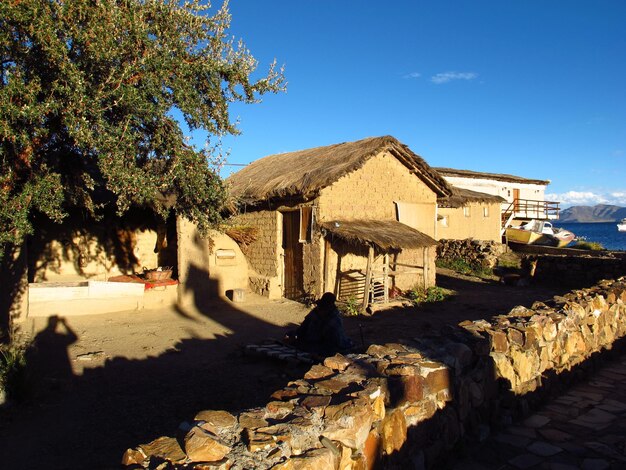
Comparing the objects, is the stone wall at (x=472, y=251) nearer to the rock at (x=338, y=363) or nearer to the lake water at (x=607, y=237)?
the rock at (x=338, y=363)

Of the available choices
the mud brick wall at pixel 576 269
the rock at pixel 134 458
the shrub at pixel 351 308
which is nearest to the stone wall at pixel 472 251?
the mud brick wall at pixel 576 269

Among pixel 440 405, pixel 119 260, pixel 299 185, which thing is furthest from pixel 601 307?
pixel 119 260

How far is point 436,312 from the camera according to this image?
12.7 meters

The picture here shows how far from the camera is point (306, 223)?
13148 mm

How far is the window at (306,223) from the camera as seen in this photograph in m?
13.0

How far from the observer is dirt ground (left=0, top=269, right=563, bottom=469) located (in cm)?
481

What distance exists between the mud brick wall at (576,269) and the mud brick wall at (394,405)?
1105 centimetres

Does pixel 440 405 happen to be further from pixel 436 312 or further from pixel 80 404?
pixel 436 312

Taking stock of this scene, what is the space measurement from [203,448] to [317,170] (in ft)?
37.0

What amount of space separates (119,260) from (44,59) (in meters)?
10.1

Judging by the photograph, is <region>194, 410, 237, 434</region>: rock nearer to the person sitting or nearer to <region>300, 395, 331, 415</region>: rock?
<region>300, 395, 331, 415</region>: rock

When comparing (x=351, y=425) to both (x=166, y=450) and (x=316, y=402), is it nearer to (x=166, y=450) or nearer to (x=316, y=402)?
(x=316, y=402)

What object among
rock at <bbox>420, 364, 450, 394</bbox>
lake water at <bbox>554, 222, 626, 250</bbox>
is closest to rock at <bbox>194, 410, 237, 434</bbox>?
rock at <bbox>420, 364, 450, 394</bbox>

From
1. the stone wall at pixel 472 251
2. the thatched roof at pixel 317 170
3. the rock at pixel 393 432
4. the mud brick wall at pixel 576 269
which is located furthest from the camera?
the stone wall at pixel 472 251
